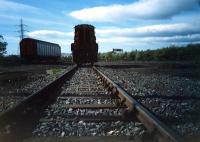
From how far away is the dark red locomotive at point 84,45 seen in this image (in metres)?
32.9

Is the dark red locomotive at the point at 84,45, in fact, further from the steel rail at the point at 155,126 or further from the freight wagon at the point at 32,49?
the steel rail at the point at 155,126

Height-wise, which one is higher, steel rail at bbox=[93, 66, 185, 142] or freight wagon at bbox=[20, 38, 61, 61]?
freight wagon at bbox=[20, 38, 61, 61]

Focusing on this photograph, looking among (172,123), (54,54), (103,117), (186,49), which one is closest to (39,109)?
(103,117)

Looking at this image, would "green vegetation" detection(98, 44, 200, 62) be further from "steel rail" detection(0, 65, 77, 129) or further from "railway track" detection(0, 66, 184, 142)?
"railway track" detection(0, 66, 184, 142)

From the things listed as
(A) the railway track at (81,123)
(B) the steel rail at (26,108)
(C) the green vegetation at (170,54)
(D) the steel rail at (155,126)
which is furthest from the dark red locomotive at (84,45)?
(D) the steel rail at (155,126)

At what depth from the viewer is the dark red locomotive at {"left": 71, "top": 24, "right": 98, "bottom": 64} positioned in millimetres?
32875

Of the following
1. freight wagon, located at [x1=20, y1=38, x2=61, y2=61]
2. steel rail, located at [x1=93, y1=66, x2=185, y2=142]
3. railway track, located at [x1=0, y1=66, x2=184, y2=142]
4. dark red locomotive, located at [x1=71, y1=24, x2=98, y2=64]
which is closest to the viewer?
steel rail, located at [x1=93, y1=66, x2=185, y2=142]

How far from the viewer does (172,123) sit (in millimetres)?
5281

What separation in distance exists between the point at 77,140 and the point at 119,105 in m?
2.81

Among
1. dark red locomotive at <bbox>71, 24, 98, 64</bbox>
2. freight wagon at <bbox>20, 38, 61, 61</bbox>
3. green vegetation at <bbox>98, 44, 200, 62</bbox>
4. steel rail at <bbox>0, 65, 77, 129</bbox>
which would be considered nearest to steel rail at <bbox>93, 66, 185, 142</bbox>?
steel rail at <bbox>0, 65, 77, 129</bbox>

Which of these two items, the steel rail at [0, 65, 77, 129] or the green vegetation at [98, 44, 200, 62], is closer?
the steel rail at [0, 65, 77, 129]

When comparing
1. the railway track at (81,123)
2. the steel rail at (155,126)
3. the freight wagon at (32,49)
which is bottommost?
the railway track at (81,123)

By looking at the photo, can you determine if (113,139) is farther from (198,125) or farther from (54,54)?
(54,54)

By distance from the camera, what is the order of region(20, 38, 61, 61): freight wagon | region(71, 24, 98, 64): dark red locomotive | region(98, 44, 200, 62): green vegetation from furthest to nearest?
region(98, 44, 200, 62): green vegetation → region(20, 38, 61, 61): freight wagon → region(71, 24, 98, 64): dark red locomotive
